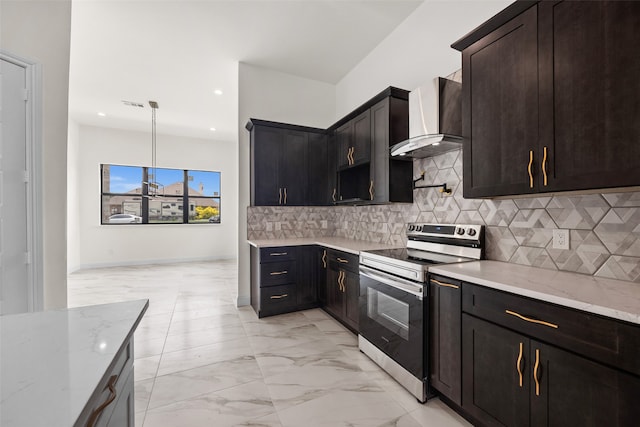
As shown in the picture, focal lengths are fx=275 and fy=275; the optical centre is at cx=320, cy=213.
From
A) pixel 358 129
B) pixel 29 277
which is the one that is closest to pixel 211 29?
pixel 358 129

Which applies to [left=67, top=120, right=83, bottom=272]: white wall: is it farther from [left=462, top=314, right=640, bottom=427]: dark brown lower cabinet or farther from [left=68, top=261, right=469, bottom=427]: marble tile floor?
[left=462, top=314, right=640, bottom=427]: dark brown lower cabinet

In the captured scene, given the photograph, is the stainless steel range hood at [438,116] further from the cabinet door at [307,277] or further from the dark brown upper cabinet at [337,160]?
the cabinet door at [307,277]

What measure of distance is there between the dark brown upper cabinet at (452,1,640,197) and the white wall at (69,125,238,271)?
19.7 feet

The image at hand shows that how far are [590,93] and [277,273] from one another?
3.05 meters

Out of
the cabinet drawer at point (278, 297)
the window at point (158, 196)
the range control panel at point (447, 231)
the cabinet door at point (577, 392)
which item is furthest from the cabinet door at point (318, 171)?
the window at point (158, 196)

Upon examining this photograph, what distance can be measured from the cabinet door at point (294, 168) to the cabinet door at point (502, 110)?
2312 millimetres

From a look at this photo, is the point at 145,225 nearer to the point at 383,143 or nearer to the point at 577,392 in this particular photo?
the point at 383,143

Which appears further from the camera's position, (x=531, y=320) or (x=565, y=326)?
(x=531, y=320)

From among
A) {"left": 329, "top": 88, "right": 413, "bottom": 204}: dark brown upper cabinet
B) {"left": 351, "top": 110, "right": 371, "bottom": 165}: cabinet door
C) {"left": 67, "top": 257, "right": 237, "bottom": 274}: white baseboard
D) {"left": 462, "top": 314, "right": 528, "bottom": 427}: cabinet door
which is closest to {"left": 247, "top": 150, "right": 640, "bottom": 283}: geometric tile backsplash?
{"left": 329, "top": 88, "right": 413, "bottom": 204}: dark brown upper cabinet

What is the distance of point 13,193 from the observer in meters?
2.05

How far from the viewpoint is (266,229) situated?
401cm

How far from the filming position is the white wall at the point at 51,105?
6.93 ft

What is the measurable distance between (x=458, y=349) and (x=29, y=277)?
10.4ft

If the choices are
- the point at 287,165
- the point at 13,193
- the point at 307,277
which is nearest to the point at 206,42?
the point at 287,165
